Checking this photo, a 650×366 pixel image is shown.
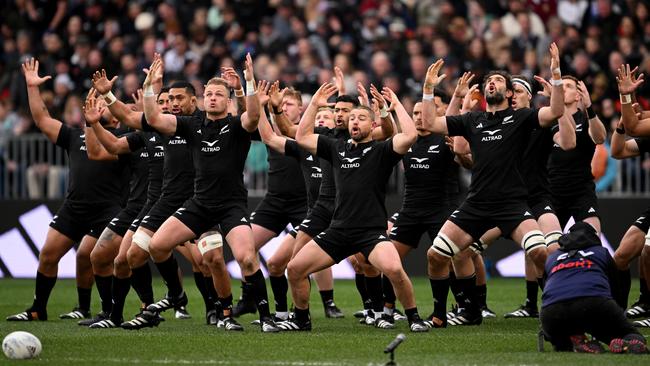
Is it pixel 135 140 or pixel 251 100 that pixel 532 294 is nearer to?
pixel 251 100

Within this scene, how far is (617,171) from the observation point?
70.5 feet

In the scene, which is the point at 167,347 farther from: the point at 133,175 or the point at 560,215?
the point at 560,215

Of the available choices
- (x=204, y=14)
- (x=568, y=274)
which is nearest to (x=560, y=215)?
(x=568, y=274)

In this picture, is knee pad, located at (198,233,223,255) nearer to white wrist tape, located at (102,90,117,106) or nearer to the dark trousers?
white wrist tape, located at (102,90,117,106)

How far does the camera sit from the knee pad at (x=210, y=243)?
14.4 meters

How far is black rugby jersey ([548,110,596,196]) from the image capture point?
51.7 ft

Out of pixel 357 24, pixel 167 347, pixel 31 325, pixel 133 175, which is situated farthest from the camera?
pixel 357 24

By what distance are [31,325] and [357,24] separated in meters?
13.8

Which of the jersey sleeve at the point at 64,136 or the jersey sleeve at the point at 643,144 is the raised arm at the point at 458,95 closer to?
the jersey sleeve at the point at 643,144

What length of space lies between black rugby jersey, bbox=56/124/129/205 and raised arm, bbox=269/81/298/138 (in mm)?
2106

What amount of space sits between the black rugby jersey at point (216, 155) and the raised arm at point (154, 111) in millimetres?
108

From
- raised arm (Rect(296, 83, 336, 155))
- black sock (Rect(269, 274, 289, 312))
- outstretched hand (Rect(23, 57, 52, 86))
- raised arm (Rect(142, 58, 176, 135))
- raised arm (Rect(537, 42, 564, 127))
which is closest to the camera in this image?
raised arm (Rect(537, 42, 564, 127))

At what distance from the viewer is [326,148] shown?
14.3m

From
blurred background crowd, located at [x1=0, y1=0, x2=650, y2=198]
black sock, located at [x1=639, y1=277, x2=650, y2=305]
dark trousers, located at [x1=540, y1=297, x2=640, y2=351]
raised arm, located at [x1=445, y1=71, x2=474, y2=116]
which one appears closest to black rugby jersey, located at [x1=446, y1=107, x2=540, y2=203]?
raised arm, located at [x1=445, y1=71, x2=474, y2=116]
